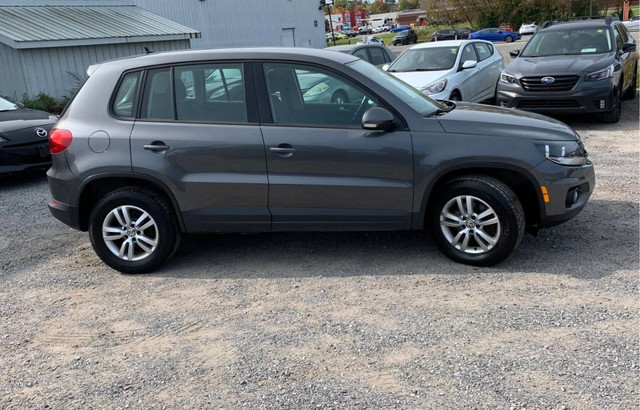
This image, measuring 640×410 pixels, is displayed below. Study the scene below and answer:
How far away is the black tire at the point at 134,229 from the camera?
16.2 feet

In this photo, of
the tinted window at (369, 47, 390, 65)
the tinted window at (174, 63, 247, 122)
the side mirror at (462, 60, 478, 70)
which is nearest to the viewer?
the tinted window at (174, 63, 247, 122)

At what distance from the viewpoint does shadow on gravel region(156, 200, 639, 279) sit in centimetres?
480

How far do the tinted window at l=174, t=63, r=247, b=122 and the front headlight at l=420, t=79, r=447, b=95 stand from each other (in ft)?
19.8

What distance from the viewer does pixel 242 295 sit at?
4.59 m

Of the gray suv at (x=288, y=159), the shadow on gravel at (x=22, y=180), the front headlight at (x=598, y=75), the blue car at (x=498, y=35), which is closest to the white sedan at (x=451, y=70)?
the front headlight at (x=598, y=75)

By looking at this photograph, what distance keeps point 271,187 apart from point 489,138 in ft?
5.67

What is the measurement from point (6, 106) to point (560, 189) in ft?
28.0

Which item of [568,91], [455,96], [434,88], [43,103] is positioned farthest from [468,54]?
[43,103]

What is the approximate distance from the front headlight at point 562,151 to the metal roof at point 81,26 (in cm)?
1361

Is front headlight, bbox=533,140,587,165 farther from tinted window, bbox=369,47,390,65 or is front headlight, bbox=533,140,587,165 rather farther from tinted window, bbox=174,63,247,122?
tinted window, bbox=369,47,390,65

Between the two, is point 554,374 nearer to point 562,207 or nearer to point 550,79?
point 562,207

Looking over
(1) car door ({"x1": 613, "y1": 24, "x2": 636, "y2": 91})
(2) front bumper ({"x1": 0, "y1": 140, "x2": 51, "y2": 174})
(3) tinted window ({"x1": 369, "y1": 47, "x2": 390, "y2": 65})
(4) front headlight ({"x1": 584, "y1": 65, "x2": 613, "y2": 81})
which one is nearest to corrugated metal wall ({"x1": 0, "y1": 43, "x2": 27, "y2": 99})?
(2) front bumper ({"x1": 0, "y1": 140, "x2": 51, "y2": 174})

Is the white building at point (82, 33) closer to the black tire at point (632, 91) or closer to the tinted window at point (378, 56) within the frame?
the tinted window at point (378, 56)

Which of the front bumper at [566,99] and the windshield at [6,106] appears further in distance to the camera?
the front bumper at [566,99]
